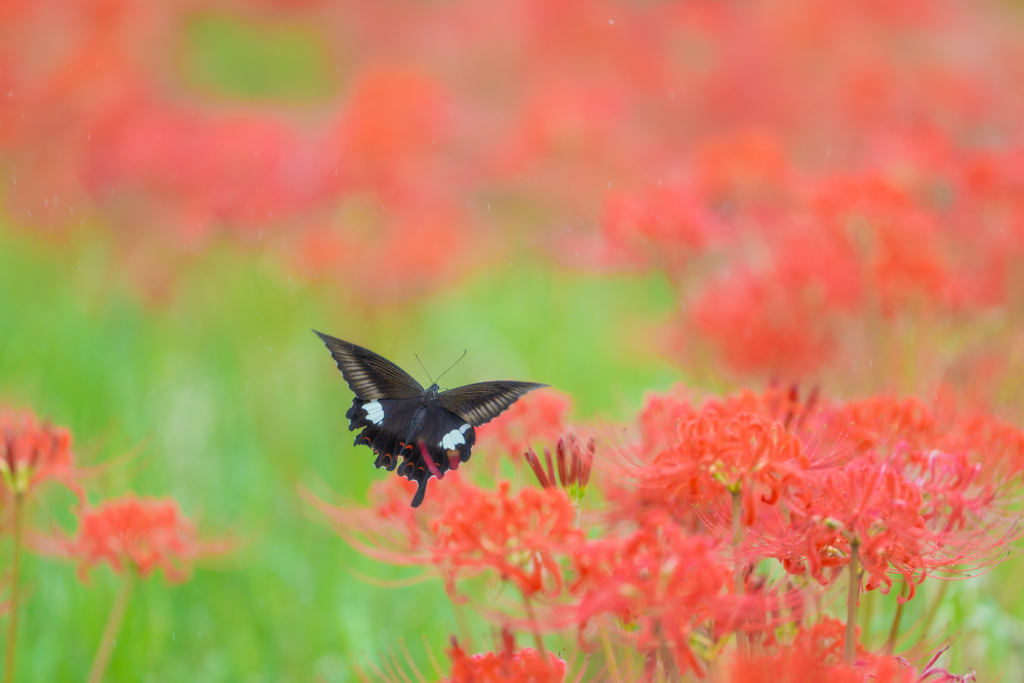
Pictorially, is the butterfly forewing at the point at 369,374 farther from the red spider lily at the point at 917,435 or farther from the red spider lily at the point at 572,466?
the red spider lily at the point at 917,435

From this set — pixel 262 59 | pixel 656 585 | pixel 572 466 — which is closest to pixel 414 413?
pixel 572 466

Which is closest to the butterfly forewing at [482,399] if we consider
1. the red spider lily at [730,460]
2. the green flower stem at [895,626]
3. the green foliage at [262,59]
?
the red spider lily at [730,460]

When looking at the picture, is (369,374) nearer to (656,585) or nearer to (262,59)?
(656,585)

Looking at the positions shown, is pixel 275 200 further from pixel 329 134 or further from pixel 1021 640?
pixel 1021 640

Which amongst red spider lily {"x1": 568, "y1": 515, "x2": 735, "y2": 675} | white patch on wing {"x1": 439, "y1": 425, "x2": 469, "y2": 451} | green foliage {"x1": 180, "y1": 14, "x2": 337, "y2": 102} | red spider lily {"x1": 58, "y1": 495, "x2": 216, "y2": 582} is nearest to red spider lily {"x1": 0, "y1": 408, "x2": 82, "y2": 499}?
red spider lily {"x1": 58, "y1": 495, "x2": 216, "y2": 582}

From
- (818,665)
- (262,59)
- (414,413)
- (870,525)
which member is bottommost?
(818,665)
